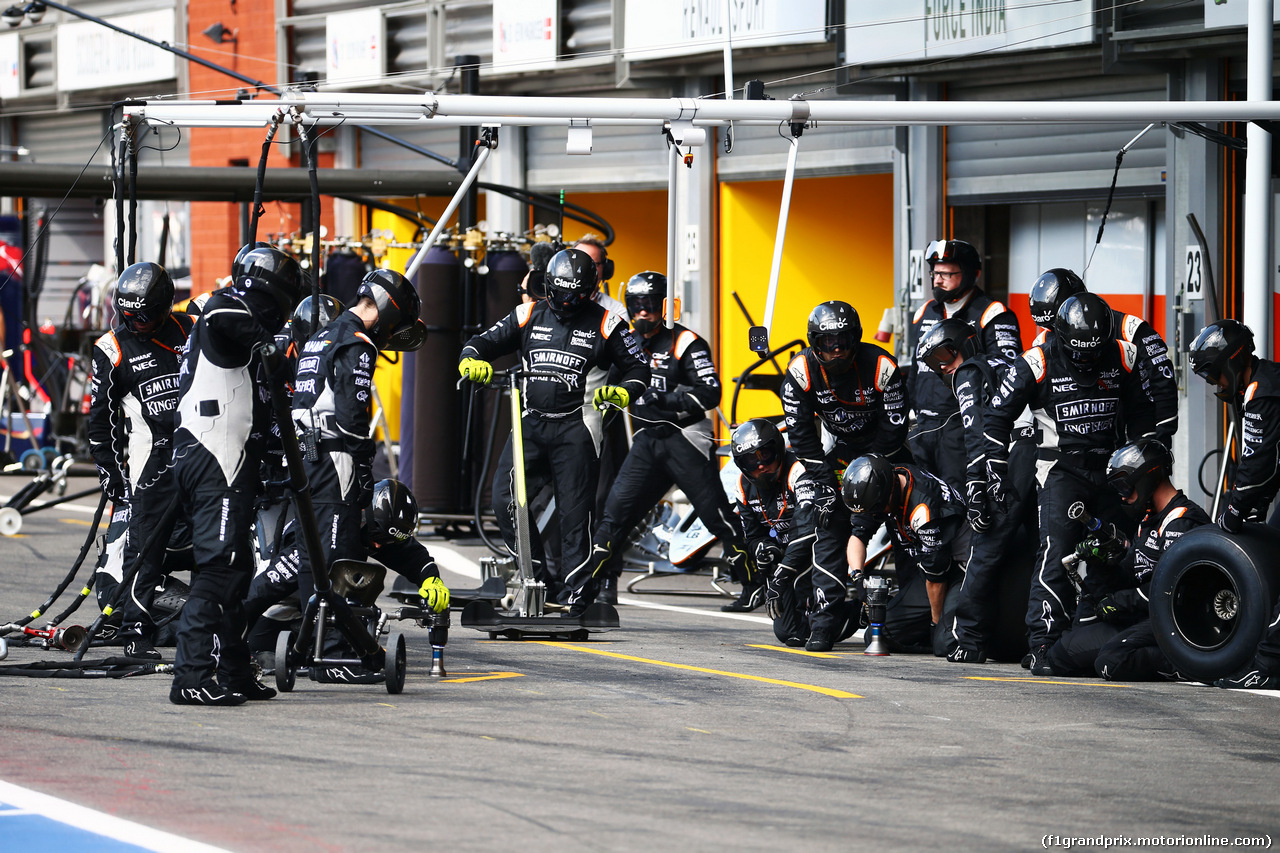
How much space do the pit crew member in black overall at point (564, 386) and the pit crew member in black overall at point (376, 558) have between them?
168cm

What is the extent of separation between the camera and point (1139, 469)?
9.48m

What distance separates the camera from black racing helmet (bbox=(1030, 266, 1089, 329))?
10836 mm

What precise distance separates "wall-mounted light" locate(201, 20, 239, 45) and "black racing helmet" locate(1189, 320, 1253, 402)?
1782 centimetres

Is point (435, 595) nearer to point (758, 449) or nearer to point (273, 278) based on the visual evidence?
point (273, 278)

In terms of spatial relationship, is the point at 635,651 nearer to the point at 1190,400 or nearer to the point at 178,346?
the point at 178,346

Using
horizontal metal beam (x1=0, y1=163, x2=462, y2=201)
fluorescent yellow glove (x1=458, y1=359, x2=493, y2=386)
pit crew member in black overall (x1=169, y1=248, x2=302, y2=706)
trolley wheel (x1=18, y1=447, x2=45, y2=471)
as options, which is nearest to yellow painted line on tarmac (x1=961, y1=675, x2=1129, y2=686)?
fluorescent yellow glove (x1=458, y1=359, x2=493, y2=386)

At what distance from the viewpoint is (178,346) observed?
1023cm

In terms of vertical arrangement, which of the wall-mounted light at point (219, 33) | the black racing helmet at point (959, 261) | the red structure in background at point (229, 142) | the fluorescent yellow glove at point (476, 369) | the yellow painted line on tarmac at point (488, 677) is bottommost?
the yellow painted line on tarmac at point (488, 677)

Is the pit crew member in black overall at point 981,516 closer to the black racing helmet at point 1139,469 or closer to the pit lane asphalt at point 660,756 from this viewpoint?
the pit lane asphalt at point 660,756

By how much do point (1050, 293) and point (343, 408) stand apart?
4.26 metres

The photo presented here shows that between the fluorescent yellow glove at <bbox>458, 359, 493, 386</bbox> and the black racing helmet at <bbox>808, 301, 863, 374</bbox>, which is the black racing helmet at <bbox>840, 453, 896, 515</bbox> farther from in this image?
the fluorescent yellow glove at <bbox>458, 359, 493, 386</bbox>

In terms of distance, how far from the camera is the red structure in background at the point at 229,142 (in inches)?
961

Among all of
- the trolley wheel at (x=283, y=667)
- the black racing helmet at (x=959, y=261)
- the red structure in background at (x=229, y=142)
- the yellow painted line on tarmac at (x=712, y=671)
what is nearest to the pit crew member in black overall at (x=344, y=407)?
the trolley wheel at (x=283, y=667)

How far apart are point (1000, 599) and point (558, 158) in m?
11.9
